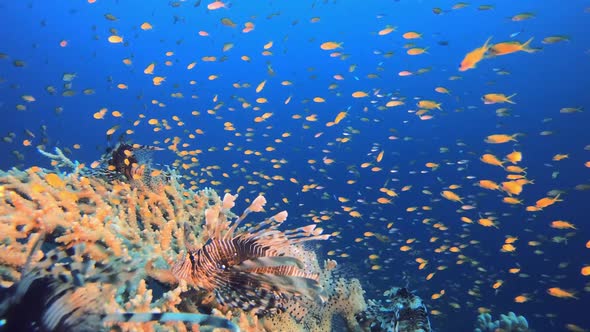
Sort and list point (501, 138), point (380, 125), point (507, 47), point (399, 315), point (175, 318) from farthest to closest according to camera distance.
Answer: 1. point (380, 125)
2. point (501, 138)
3. point (507, 47)
4. point (399, 315)
5. point (175, 318)

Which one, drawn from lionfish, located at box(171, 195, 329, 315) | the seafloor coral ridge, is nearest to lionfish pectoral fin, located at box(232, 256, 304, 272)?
lionfish, located at box(171, 195, 329, 315)

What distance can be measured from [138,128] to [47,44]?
47.9 metres

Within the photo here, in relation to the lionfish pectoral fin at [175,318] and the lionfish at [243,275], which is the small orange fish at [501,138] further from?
the lionfish pectoral fin at [175,318]

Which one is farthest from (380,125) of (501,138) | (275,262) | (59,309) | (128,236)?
(59,309)

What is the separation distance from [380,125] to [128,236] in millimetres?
48517

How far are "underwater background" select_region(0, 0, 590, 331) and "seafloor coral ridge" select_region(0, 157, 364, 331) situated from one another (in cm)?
102

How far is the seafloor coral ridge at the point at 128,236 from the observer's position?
2.16 metres

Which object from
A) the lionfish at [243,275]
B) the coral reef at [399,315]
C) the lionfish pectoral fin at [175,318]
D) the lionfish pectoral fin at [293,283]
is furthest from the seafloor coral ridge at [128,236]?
the lionfish pectoral fin at [175,318]

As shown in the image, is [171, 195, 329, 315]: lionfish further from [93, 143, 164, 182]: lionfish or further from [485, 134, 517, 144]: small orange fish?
[485, 134, 517, 144]: small orange fish

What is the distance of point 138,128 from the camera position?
5222 cm

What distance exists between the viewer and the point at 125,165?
414cm

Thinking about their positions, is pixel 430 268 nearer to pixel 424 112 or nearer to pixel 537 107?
pixel 424 112

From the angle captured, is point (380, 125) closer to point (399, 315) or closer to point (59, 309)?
point (399, 315)

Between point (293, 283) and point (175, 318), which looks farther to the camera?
point (293, 283)
